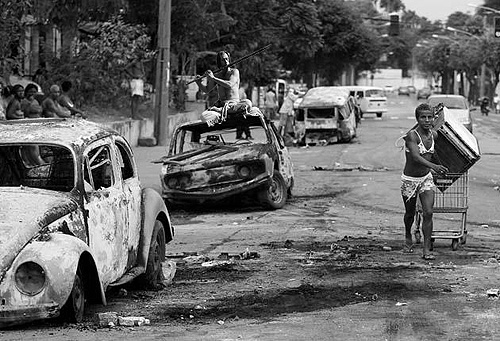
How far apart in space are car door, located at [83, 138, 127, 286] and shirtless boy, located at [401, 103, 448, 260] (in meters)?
3.82

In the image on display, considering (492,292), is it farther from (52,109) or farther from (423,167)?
(52,109)

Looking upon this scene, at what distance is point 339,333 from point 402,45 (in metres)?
162

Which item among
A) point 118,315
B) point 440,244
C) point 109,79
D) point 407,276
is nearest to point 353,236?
point 440,244

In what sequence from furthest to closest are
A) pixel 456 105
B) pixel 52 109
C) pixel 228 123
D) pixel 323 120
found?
pixel 456 105
pixel 323 120
pixel 52 109
pixel 228 123

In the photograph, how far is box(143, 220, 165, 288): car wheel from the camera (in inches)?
387

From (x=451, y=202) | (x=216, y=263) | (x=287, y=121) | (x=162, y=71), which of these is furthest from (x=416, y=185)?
(x=287, y=121)

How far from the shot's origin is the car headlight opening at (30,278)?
7539mm

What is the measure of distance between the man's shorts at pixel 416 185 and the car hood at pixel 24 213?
16.2 ft

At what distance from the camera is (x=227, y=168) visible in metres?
16.7

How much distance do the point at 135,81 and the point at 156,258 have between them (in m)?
Result: 22.3

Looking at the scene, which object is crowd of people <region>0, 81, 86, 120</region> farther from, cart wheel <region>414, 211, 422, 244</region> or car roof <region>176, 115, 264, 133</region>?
cart wheel <region>414, 211, 422, 244</region>

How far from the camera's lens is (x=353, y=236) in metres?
13.8

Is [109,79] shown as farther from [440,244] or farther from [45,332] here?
[45,332]

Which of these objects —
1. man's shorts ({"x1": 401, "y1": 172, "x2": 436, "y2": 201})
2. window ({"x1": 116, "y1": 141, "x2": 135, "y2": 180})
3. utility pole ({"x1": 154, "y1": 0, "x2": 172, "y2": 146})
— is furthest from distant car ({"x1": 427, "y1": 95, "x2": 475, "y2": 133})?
window ({"x1": 116, "y1": 141, "x2": 135, "y2": 180})
